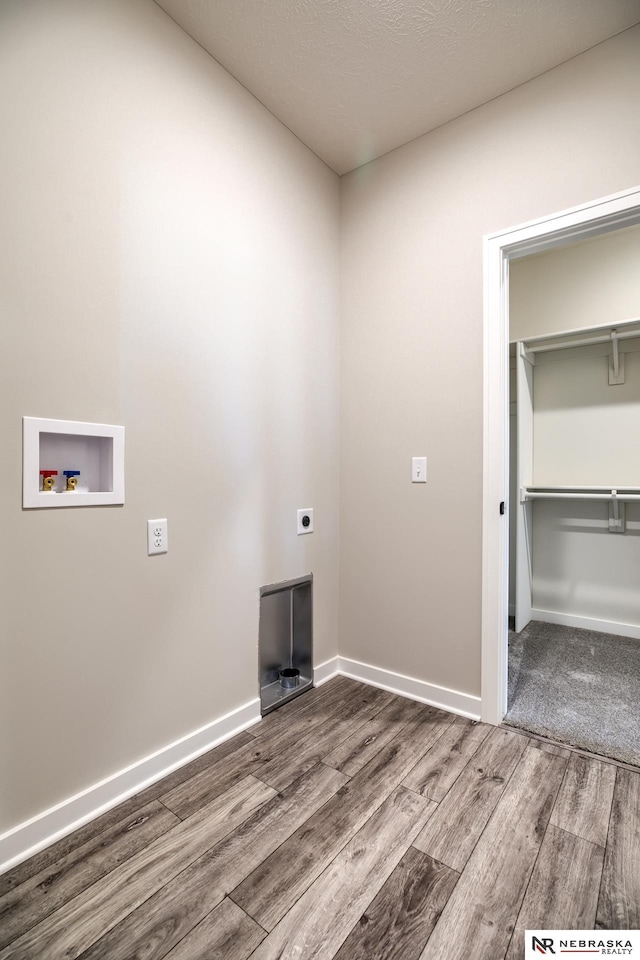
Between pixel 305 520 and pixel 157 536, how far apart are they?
830 mm

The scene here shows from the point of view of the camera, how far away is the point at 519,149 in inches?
73.4

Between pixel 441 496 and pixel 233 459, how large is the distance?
0.98m

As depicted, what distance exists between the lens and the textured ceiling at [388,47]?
155 cm

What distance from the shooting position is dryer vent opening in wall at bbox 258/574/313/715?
6.91 feet

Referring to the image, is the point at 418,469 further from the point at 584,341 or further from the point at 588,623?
the point at 588,623

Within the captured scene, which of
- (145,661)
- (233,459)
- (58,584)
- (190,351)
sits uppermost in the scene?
(190,351)

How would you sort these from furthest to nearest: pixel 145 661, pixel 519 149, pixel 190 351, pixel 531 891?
1. pixel 519 149
2. pixel 190 351
3. pixel 145 661
4. pixel 531 891

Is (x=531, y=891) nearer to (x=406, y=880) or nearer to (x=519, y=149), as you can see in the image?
(x=406, y=880)

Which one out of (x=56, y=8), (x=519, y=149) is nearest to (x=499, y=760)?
(x=519, y=149)

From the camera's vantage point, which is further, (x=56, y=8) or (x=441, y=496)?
(x=441, y=496)

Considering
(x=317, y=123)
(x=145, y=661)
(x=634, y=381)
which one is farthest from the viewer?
(x=634, y=381)

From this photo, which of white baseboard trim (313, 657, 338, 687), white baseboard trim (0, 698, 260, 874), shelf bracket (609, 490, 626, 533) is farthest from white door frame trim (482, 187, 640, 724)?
shelf bracket (609, 490, 626, 533)

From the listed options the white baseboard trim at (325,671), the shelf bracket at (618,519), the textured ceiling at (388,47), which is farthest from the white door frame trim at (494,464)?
the shelf bracket at (618,519)

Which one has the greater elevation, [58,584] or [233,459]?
[233,459]
